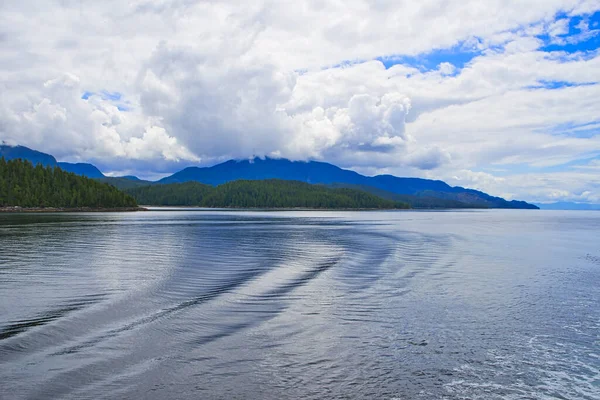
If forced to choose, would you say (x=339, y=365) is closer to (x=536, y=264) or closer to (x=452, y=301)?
(x=452, y=301)

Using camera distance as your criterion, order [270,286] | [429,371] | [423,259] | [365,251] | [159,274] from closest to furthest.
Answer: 1. [429,371]
2. [270,286]
3. [159,274]
4. [423,259]
5. [365,251]

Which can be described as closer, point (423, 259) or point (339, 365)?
point (339, 365)

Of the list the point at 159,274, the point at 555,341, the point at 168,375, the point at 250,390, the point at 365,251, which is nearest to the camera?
the point at 250,390

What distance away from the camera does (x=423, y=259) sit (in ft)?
170

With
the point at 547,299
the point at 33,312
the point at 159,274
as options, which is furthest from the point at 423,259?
the point at 33,312

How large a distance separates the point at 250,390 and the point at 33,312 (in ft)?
50.2

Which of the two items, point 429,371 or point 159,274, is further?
point 159,274

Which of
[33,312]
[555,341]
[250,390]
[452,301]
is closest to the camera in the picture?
[250,390]

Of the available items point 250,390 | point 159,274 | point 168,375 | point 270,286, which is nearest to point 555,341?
point 250,390

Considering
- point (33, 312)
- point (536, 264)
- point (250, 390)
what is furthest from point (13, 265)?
point (536, 264)

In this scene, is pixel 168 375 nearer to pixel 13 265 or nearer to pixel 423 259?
pixel 13 265

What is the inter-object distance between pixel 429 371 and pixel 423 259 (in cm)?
3653

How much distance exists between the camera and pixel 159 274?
37875mm

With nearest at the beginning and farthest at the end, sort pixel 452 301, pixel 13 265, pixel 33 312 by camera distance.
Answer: pixel 33 312, pixel 452 301, pixel 13 265
